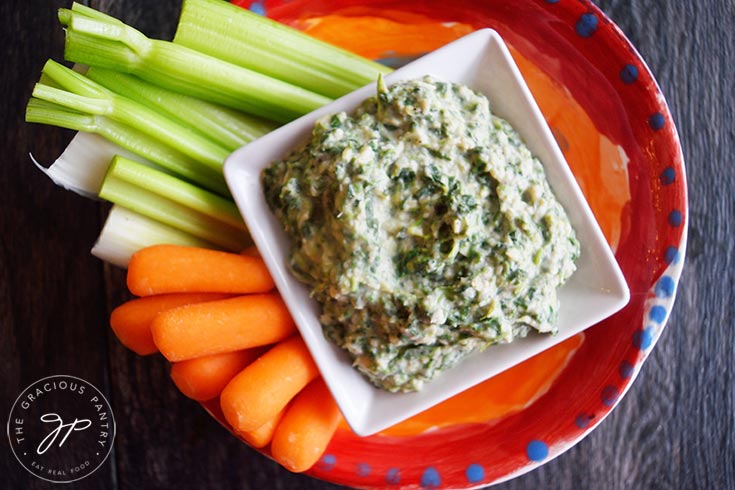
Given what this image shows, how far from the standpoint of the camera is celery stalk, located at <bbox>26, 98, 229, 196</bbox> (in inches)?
64.0

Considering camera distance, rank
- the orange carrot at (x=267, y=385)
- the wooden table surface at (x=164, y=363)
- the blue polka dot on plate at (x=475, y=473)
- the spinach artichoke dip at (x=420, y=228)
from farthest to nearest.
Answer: the wooden table surface at (x=164, y=363) < the blue polka dot on plate at (x=475, y=473) < the orange carrot at (x=267, y=385) < the spinach artichoke dip at (x=420, y=228)

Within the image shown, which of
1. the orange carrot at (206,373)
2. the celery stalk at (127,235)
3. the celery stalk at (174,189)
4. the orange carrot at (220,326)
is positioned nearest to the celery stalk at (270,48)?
the celery stalk at (174,189)

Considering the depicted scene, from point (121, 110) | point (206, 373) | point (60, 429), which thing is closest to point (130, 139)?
point (121, 110)

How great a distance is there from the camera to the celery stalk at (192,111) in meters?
1.71

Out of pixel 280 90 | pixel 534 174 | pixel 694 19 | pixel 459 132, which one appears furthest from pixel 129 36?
pixel 694 19

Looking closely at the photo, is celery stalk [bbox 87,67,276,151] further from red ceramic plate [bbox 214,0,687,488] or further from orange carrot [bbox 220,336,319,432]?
orange carrot [bbox 220,336,319,432]

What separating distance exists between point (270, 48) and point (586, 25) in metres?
0.80

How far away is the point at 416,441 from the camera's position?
6.13 feet

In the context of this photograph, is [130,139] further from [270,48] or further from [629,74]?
[629,74]

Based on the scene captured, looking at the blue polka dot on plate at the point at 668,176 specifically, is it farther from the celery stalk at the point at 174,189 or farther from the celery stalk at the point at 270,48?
the celery stalk at the point at 174,189

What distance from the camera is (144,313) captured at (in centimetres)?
168

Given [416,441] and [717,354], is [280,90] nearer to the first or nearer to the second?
[416,441]

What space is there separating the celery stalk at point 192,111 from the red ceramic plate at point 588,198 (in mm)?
306

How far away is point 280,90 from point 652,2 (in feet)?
3.61
